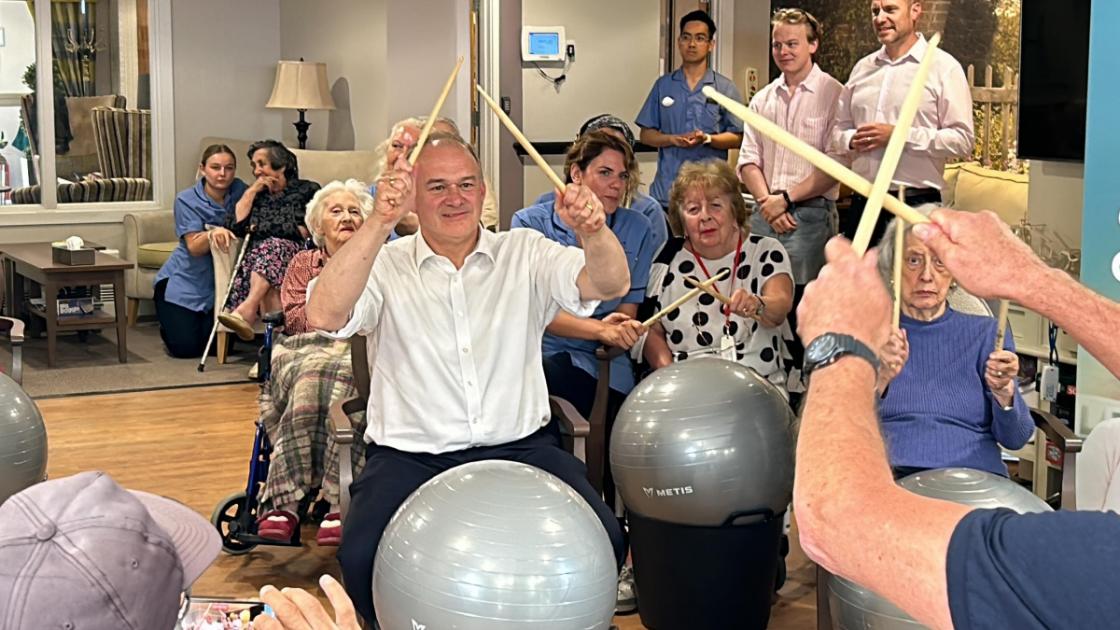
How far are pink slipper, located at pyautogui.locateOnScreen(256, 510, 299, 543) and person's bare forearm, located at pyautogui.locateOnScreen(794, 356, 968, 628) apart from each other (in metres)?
3.15

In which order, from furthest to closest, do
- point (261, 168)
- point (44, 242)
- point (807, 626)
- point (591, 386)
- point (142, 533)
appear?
point (44, 242) → point (261, 168) → point (591, 386) → point (807, 626) → point (142, 533)

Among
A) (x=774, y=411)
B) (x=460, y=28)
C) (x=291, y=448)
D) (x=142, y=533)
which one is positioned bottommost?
(x=291, y=448)

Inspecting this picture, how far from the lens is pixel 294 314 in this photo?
4832 millimetres

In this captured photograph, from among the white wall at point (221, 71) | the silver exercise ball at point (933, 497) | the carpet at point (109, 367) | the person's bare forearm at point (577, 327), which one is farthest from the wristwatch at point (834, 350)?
the white wall at point (221, 71)

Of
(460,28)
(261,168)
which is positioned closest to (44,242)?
(261,168)

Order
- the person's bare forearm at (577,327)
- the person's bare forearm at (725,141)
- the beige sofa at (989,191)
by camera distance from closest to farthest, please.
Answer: the person's bare forearm at (577,327) → the beige sofa at (989,191) → the person's bare forearm at (725,141)

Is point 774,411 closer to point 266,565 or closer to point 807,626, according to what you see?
point 807,626

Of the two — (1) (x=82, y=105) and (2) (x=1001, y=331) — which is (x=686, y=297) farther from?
(1) (x=82, y=105)

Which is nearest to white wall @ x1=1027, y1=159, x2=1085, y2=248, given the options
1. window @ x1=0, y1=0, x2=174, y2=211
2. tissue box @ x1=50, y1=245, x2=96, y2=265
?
tissue box @ x1=50, y1=245, x2=96, y2=265

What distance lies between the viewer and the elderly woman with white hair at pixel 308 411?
4.43 metres

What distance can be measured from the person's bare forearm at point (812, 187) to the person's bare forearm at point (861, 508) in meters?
3.73

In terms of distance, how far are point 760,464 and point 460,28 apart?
5116 millimetres

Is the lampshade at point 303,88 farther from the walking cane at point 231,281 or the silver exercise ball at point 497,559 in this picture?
the silver exercise ball at point 497,559

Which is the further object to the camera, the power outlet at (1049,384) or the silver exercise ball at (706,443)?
the power outlet at (1049,384)
